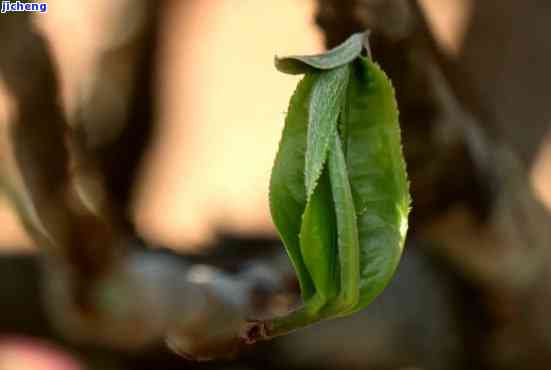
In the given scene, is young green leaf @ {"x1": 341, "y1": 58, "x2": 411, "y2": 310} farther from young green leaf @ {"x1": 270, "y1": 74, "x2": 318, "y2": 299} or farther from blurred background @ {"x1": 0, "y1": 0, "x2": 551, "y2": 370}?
blurred background @ {"x1": 0, "y1": 0, "x2": 551, "y2": 370}

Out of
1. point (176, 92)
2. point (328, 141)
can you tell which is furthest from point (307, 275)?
point (176, 92)

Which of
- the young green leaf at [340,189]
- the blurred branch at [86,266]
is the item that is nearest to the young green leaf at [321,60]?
the young green leaf at [340,189]

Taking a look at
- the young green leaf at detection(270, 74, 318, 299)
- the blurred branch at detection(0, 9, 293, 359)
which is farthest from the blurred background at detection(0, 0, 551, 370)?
the young green leaf at detection(270, 74, 318, 299)

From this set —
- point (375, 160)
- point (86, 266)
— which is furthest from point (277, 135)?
point (375, 160)

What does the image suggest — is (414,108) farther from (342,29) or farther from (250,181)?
(250,181)

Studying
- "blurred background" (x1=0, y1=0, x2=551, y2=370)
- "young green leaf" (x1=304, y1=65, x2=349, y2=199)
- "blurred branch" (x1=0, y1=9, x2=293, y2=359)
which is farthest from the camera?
"blurred background" (x1=0, y1=0, x2=551, y2=370)

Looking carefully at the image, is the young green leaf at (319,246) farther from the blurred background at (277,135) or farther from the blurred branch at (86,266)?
the blurred background at (277,135)
